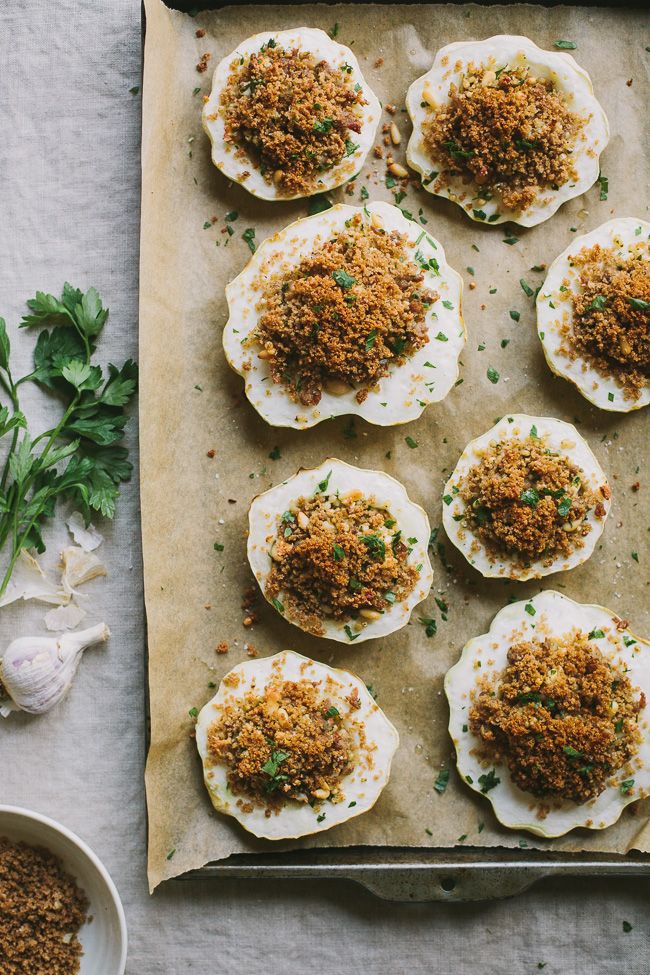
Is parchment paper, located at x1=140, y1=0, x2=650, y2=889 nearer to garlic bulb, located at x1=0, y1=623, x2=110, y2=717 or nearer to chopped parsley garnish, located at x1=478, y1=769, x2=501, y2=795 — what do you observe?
chopped parsley garnish, located at x1=478, y1=769, x2=501, y2=795

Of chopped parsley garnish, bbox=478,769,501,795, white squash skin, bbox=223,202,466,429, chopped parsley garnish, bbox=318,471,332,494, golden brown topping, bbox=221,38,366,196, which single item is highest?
golden brown topping, bbox=221,38,366,196

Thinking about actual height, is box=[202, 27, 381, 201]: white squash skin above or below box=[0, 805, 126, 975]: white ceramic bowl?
above

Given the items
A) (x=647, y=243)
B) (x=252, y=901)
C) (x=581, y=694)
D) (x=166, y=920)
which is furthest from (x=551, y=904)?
(x=647, y=243)

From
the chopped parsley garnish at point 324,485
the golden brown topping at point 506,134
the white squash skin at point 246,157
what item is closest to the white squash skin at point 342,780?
the chopped parsley garnish at point 324,485

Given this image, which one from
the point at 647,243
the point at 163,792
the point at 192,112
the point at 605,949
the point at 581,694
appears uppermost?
the point at 192,112

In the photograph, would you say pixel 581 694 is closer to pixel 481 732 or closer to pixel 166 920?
pixel 481 732

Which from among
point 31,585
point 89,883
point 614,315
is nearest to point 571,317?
point 614,315

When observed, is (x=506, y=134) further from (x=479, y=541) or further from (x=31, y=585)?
(x=31, y=585)

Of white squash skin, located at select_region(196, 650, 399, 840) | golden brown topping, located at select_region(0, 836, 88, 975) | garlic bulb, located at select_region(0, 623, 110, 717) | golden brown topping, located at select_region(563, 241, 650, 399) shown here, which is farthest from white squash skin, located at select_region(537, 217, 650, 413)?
golden brown topping, located at select_region(0, 836, 88, 975)
